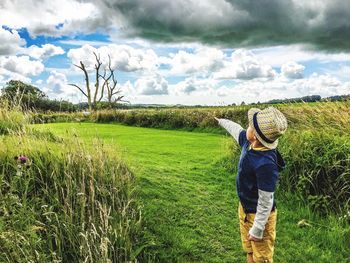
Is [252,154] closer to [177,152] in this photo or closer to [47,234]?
[47,234]

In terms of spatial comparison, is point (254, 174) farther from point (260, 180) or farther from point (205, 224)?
point (205, 224)

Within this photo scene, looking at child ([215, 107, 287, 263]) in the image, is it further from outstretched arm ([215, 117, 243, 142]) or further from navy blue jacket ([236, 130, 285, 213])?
outstretched arm ([215, 117, 243, 142])

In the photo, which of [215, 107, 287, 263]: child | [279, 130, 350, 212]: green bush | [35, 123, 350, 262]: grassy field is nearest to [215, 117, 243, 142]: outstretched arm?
[215, 107, 287, 263]: child

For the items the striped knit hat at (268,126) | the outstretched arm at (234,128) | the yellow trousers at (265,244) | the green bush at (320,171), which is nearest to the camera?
the striped knit hat at (268,126)

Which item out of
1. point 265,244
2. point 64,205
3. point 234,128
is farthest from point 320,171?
point 64,205

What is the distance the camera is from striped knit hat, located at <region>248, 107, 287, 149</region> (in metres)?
4.33

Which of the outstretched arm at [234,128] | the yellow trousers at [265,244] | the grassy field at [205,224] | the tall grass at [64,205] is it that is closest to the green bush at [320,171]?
the grassy field at [205,224]

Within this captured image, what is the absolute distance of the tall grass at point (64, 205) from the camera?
4.40 meters

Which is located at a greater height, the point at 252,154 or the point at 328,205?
the point at 252,154

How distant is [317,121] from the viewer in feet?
31.3

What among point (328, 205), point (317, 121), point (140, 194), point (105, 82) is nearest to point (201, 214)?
point (140, 194)

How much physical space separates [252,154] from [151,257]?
1.95 meters

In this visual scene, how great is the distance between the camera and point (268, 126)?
4.35 metres

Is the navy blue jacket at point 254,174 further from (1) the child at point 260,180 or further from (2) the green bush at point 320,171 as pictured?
(2) the green bush at point 320,171
